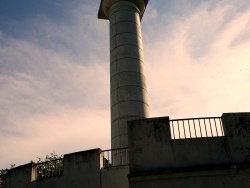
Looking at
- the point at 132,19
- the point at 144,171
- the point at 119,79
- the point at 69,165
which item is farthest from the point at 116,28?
the point at 144,171

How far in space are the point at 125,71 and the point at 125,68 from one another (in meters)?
0.20

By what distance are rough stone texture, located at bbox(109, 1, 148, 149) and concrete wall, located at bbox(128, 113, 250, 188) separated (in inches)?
202

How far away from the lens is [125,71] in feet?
58.6

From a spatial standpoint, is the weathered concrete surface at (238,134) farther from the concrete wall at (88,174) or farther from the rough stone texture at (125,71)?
the rough stone texture at (125,71)

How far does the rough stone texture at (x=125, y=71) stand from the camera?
16.7m

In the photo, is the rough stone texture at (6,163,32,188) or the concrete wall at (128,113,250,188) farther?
the rough stone texture at (6,163,32,188)

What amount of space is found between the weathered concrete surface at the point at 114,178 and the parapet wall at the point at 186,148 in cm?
238

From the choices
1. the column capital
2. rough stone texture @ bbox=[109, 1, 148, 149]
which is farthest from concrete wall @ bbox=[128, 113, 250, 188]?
the column capital

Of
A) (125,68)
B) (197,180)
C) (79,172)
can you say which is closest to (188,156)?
(197,180)

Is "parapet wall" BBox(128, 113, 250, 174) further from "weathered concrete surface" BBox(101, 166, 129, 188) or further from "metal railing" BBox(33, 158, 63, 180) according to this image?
"metal railing" BBox(33, 158, 63, 180)

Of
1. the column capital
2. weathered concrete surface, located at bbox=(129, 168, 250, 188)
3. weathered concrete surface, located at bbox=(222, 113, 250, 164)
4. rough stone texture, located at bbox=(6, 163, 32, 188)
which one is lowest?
weathered concrete surface, located at bbox=(129, 168, 250, 188)

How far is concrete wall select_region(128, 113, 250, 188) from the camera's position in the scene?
395 inches

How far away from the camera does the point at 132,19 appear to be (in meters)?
19.9

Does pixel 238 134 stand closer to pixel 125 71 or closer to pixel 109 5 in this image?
pixel 125 71
